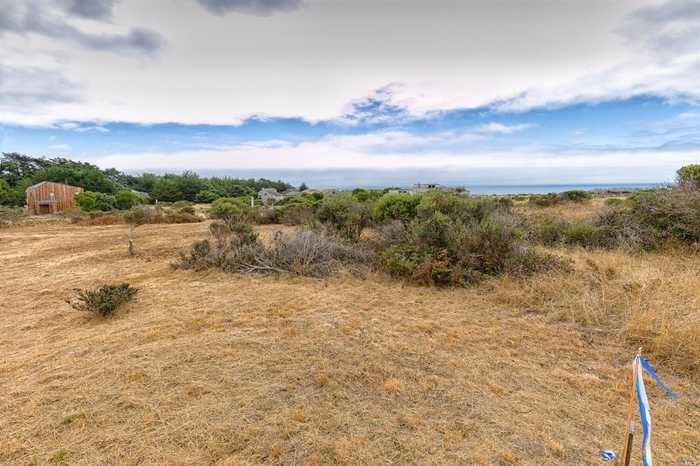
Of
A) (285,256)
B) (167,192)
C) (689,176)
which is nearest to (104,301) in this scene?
(285,256)

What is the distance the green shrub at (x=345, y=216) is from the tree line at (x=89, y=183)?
27.9 metres

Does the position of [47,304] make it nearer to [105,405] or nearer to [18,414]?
[18,414]

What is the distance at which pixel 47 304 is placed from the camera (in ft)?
15.3

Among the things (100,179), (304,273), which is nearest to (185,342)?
(304,273)

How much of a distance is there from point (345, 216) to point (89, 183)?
40.1 meters

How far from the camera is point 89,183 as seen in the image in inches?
1412

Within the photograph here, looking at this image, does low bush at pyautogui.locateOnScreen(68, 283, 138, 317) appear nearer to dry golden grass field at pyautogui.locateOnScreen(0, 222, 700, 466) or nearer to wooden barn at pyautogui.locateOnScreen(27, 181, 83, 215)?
dry golden grass field at pyautogui.locateOnScreen(0, 222, 700, 466)

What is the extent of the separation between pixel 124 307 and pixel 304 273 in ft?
9.08

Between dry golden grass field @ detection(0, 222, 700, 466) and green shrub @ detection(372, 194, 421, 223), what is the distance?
312 cm

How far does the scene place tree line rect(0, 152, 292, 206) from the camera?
33344 mm

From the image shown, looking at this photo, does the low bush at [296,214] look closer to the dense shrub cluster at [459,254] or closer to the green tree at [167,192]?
the dense shrub cluster at [459,254]

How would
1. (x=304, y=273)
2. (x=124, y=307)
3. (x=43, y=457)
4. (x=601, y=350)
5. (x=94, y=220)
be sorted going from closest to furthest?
(x=43, y=457)
(x=601, y=350)
(x=124, y=307)
(x=304, y=273)
(x=94, y=220)

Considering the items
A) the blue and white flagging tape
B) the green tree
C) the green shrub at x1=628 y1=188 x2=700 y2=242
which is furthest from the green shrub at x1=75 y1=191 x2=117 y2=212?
the green shrub at x1=628 y1=188 x2=700 y2=242

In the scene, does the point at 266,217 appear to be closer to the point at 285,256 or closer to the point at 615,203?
the point at 285,256
